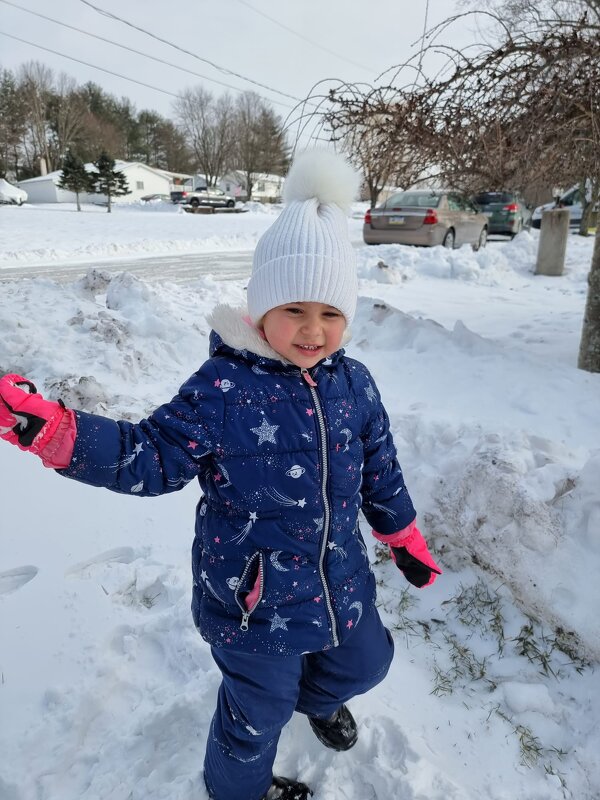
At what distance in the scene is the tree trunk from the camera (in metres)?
3.96

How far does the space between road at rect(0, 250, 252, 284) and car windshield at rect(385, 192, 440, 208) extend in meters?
3.57

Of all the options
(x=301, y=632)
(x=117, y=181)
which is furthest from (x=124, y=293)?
(x=117, y=181)

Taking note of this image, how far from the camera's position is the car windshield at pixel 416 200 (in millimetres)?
11319

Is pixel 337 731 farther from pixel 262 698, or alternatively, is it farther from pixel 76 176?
pixel 76 176

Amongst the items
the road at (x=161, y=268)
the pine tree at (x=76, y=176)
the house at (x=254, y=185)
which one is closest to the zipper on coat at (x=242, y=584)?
the road at (x=161, y=268)

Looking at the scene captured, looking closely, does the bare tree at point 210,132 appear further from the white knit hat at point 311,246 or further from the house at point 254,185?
the white knit hat at point 311,246

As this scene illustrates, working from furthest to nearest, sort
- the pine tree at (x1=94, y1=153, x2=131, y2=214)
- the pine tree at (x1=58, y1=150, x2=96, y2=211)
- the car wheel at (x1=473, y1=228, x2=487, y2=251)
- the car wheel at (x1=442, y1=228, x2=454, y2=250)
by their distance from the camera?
the pine tree at (x1=58, y1=150, x2=96, y2=211)
the pine tree at (x1=94, y1=153, x2=131, y2=214)
the car wheel at (x1=473, y1=228, x2=487, y2=251)
the car wheel at (x1=442, y1=228, x2=454, y2=250)

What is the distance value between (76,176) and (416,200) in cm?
2829

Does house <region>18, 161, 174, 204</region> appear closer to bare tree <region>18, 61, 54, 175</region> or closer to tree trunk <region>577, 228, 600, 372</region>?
bare tree <region>18, 61, 54, 175</region>

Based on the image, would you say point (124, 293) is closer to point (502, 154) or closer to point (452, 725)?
point (502, 154)

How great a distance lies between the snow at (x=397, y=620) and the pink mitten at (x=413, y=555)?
468mm

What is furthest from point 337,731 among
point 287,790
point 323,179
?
point 323,179

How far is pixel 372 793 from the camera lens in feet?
4.98

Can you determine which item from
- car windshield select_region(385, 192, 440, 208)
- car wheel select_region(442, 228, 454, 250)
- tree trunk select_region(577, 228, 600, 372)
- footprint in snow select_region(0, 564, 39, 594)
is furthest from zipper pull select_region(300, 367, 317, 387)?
car wheel select_region(442, 228, 454, 250)
